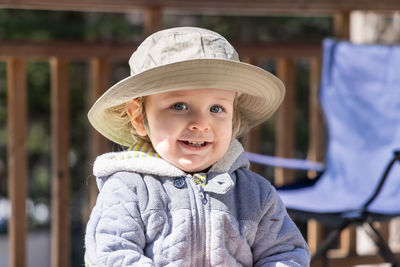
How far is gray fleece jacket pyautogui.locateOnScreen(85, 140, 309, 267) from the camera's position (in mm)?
1471

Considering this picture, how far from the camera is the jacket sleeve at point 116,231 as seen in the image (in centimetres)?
143

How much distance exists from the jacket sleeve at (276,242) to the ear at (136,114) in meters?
0.34

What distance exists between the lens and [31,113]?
29.6 feet

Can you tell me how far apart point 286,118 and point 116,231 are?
1896 millimetres

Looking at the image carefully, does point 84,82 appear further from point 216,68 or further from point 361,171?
point 216,68

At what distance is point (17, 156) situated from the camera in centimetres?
283

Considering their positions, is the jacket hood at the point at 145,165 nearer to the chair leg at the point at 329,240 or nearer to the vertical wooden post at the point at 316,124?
the chair leg at the point at 329,240

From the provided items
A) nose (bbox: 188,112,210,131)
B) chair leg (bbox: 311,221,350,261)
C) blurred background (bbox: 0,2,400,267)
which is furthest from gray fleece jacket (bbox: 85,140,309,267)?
blurred background (bbox: 0,2,400,267)

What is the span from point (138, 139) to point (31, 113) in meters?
7.59

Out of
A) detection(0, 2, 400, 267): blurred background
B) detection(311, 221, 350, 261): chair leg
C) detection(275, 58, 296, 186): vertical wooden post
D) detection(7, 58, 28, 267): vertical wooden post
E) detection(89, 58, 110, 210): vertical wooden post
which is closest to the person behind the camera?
detection(311, 221, 350, 261): chair leg

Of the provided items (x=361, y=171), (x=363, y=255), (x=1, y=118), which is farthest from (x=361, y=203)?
(x=1, y=118)

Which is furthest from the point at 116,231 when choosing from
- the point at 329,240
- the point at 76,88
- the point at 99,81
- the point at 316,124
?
the point at 76,88

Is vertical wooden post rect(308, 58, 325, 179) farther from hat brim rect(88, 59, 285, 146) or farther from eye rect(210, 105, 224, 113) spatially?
eye rect(210, 105, 224, 113)

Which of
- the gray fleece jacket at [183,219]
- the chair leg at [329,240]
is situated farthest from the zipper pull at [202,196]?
the chair leg at [329,240]
